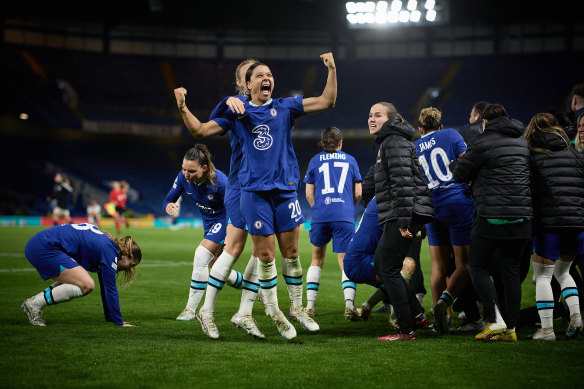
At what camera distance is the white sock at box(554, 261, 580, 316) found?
17.2 feet

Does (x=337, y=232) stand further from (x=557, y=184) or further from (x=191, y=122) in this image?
(x=191, y=122)

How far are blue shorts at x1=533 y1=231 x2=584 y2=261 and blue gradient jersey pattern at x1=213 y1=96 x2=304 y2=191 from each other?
2164 millimetres

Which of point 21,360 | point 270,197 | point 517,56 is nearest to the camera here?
point 21,360

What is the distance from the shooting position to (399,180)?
4812 mm

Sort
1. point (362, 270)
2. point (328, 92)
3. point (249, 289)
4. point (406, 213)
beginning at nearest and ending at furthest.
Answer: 1. point (328, 92)
2. point (406, 213)
3. point (249, 289)
4. point (362, 270)

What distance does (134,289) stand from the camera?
27.9ft

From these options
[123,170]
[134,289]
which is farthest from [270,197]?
[123,170]

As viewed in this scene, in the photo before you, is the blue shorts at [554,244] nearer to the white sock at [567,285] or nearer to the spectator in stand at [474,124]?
the white sock at [567,285]

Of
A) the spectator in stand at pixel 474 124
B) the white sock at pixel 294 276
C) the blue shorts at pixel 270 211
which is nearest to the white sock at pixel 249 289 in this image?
the white sock at pixel 294 276

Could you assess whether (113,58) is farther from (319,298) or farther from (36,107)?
(319,298)

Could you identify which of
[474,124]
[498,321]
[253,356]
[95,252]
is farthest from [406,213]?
[95,252]

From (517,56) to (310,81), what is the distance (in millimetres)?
12173

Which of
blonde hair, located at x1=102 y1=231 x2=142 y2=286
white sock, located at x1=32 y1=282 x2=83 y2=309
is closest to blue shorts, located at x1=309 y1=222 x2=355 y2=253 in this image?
blonde hair, located at x1=102 y1=231 x2=142 y2=286

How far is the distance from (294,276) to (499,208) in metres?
1.84
